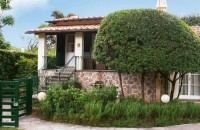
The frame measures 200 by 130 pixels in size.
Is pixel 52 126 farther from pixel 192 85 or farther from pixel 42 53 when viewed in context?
pixel 42 53

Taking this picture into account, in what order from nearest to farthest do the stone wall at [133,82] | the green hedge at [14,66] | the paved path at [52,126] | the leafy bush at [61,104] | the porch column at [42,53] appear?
the paved path at [52,126] < the leafy bush at [61,104] < the stone wall at [133,82] < the green hedge at [14,66] < the porch column at [42,53]

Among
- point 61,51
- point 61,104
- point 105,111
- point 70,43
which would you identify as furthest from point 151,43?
point 61,51

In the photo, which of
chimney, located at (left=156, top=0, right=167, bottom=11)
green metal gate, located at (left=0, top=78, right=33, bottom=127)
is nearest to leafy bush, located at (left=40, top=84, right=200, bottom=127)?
green metal gate, located at (left=0, top=78, right=33, bottom=127)

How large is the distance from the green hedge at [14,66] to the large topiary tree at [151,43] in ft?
28.1

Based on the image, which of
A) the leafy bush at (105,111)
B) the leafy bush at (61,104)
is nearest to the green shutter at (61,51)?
the leafy bush at (105,111)

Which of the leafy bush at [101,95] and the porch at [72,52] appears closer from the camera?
the leafy bush at [101,95]

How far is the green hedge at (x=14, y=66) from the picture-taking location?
2009cm

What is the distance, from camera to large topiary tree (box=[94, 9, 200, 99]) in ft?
46.3

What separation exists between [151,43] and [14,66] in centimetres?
1112

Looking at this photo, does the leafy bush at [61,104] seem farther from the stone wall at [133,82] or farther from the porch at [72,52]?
the porch at [72,52]

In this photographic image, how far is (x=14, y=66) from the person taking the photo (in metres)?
21.2

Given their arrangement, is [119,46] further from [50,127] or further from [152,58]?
[50,127]

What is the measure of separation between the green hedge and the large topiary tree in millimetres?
8558

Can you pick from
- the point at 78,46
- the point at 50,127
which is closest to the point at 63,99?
the point at 50,127
